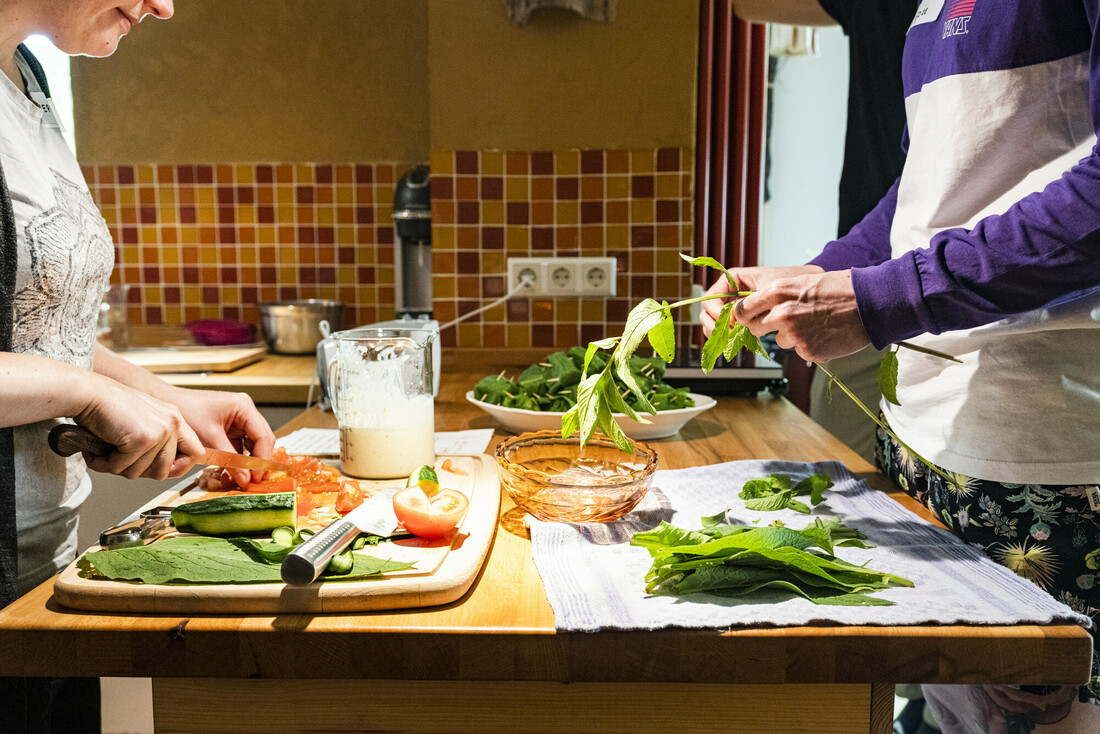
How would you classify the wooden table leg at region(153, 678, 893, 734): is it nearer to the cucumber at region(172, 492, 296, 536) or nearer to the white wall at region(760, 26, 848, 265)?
the cucumber at region(172, 492, 296, 536)

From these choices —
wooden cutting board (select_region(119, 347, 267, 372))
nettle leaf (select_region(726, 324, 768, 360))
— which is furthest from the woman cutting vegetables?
wooden cutting board (select_region(119, 347, 267, 372))

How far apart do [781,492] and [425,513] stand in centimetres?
44

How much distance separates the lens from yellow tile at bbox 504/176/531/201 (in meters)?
2.18

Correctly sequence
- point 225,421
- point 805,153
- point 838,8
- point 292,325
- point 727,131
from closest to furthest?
point 225,421
point 838,8
point 292,325
point 727,131
point 805,153

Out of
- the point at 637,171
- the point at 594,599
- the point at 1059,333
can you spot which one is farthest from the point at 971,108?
the point at 637,171

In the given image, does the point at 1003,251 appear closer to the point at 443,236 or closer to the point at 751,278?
the point at 751,278

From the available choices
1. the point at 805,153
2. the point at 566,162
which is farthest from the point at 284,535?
the point at 805,153

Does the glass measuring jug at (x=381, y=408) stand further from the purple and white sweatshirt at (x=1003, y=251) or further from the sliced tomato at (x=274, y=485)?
the purple and white sweatshirt at (x=1003, y=251)

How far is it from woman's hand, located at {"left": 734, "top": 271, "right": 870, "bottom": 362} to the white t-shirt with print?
78cm

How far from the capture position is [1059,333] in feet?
3.22

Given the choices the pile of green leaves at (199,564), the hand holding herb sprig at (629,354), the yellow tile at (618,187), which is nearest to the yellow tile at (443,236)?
the yellow tile at (618,187)

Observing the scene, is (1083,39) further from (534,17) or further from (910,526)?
(534,17)

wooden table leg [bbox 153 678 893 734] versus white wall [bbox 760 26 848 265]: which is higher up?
white wall [bbox 760 26 848 265]

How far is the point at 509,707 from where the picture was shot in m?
0.74
